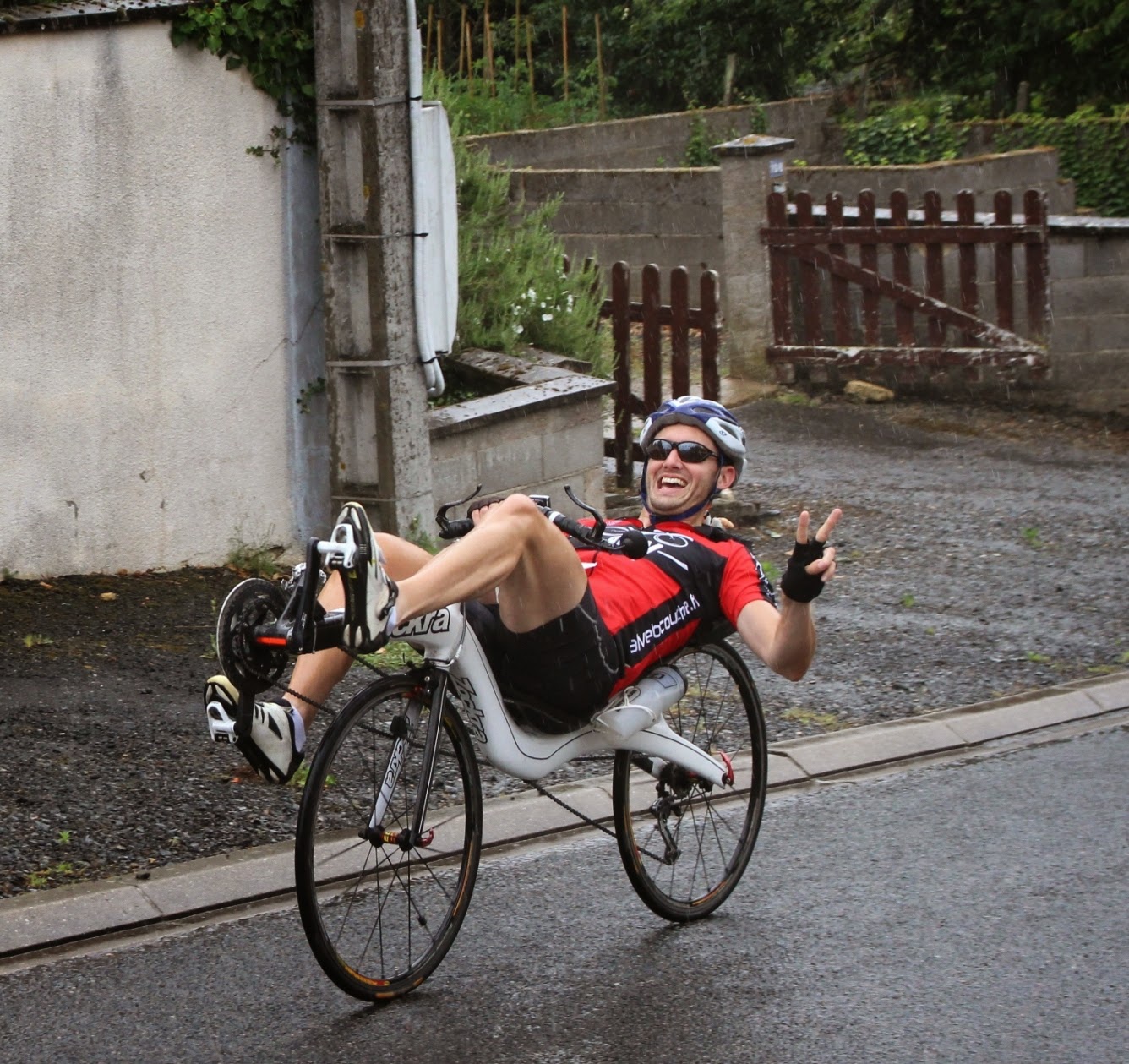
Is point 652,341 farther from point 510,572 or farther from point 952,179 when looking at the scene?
point 952,179

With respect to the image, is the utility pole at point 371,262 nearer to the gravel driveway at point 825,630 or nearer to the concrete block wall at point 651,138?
the gravel driveway at point 825,630

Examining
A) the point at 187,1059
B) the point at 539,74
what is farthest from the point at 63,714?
the point at 539,74

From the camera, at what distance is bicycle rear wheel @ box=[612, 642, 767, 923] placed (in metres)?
5.07

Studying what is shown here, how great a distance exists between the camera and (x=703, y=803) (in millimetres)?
5223

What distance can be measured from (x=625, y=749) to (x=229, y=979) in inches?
45.9

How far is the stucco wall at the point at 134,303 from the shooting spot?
812 centimetres

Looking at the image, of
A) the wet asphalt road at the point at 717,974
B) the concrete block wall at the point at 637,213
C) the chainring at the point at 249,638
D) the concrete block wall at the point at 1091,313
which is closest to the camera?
the chainring at the point at 249,638

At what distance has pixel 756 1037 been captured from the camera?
14.1 ft

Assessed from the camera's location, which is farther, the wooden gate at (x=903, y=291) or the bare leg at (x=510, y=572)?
the wooden gate at (x=903, y=291)

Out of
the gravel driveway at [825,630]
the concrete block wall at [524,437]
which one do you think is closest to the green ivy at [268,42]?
the concrete block wall at [524,437]

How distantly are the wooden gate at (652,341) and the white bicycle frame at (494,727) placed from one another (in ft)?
20.7

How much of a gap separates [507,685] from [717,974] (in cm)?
91

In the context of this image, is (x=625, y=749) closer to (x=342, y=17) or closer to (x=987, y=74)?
(x=342, y=17)

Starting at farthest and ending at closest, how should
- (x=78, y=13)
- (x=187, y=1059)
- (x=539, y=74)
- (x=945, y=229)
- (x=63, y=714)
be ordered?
(x=539, y=74), (x=945, y=229), (x=78, y=13), (x=63, y=714), (x=187, y=1059)
